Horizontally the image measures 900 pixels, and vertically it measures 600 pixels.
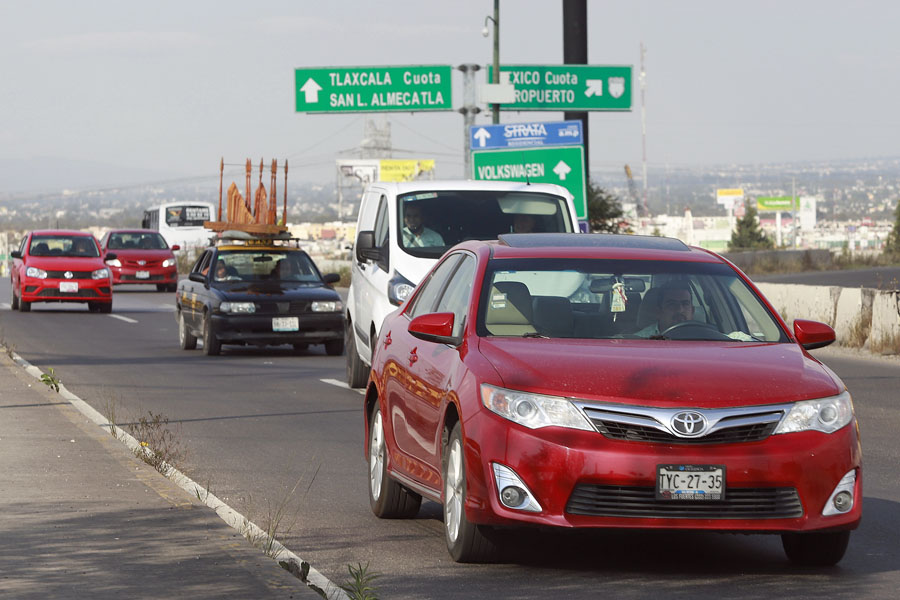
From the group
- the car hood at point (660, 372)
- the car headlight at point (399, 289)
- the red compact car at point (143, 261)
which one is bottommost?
the red compact car at point (143, 261)

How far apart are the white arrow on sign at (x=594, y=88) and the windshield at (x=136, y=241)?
59.5ft

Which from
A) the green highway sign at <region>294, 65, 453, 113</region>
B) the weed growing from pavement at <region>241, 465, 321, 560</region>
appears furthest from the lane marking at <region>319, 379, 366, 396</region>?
the green highway sign at <region>294, 65, 453, 113</region>

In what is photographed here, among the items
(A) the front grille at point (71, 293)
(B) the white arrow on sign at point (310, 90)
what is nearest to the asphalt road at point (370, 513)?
(A) the front grille at point (71, 293)

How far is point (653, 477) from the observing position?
6.61 metres

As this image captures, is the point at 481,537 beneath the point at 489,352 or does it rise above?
beneath

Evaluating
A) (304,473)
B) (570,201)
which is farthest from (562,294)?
(570,201)

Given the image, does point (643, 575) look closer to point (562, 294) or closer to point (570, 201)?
point (562, 294)

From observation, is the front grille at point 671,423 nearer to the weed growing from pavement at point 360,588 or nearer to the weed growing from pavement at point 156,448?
the weed growing from pavement at point 360,588

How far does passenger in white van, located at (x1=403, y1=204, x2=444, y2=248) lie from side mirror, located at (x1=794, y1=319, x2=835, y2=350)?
8.40 metres

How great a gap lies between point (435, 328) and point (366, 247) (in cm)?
866

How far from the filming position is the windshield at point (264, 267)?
2216 cm

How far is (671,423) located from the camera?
6.62 metres

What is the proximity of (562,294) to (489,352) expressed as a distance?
2.85ft

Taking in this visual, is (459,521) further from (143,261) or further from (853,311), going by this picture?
(143,261)
